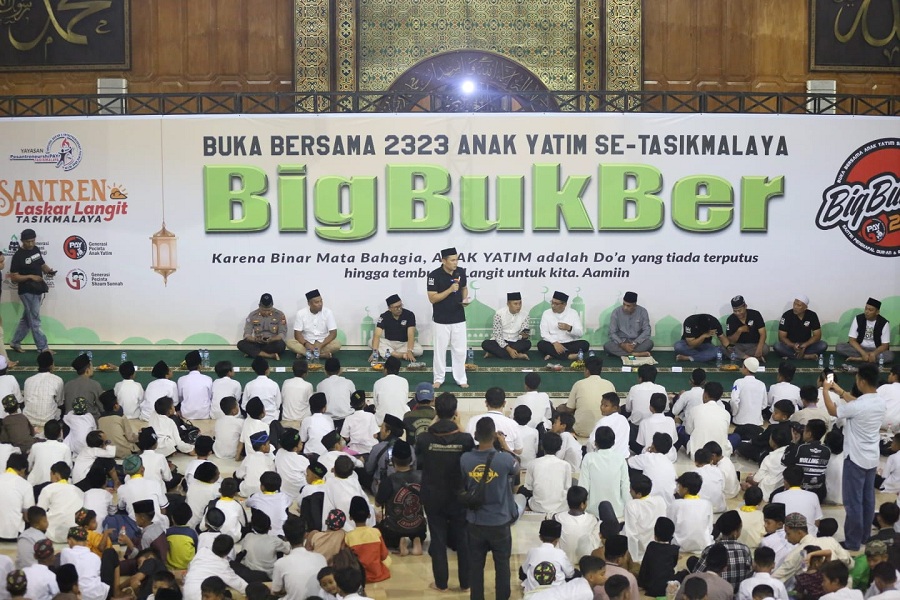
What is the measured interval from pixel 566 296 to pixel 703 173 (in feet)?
7.14

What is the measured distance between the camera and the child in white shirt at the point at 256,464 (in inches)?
334

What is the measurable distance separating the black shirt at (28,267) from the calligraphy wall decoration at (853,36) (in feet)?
33.4

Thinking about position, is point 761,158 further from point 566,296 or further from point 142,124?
point 142,124

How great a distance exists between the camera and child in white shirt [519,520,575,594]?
6.56m

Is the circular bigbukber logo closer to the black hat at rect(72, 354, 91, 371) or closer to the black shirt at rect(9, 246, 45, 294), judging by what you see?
the black shirt at rect(9, 246, 45, 294)

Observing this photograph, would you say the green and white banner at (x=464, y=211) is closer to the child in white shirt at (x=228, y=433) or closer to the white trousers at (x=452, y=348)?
the white trousers at (x=452, y=348)

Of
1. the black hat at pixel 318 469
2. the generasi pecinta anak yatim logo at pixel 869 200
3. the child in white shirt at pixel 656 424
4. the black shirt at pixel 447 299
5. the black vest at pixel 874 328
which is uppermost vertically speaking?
the generasi pecinta anak yatim logo at pixel 869 200

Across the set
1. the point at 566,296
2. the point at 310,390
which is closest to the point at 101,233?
the point at 310,390

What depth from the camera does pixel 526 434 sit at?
8.89 metres

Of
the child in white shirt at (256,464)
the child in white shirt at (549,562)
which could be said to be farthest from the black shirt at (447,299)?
the child in white shirt at (549,562)

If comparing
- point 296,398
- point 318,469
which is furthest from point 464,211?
point 318,469

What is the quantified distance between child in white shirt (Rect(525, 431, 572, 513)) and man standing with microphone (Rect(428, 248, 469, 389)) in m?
3.16

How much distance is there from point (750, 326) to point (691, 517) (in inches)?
214

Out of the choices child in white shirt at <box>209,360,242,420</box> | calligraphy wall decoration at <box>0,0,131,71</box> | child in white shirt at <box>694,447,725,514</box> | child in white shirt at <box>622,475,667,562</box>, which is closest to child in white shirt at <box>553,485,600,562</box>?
child in white shirt at <box>622,475,667,562</box>
